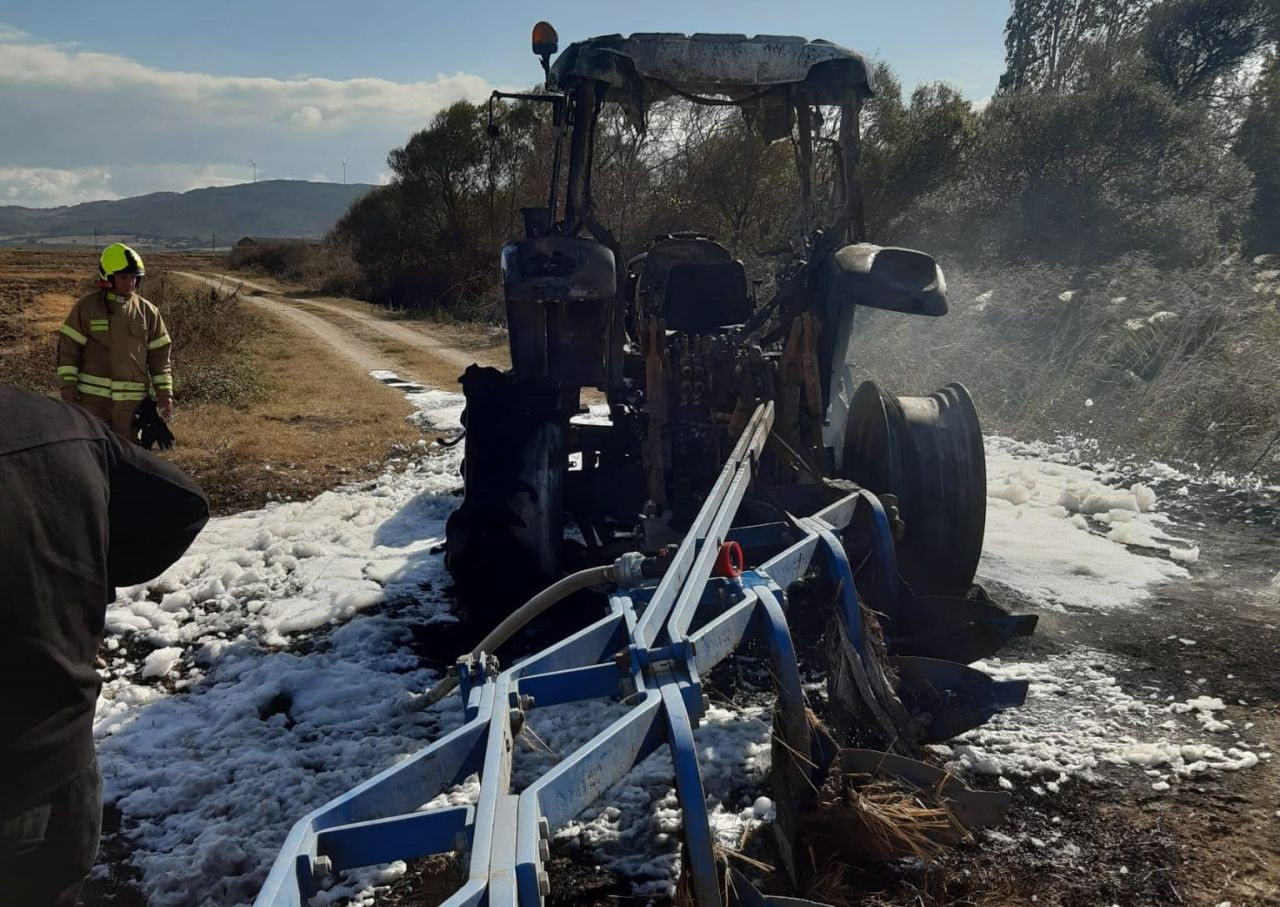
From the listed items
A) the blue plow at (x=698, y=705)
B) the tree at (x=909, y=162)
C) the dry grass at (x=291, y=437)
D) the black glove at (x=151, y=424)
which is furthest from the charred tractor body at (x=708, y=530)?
the tree at (x=909, y=162)

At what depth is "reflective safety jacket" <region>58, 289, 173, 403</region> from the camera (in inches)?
227

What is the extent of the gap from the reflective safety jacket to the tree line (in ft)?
21.8

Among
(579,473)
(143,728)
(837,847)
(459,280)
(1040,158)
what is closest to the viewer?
(837,847)

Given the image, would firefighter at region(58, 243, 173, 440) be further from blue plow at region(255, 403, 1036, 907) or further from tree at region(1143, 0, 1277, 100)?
tree at region(1143, 0, 1277, 100)

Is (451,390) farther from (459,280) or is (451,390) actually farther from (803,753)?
(459,280)

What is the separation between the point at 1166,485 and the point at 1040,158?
10.2 m

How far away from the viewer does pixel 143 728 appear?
10.9ft

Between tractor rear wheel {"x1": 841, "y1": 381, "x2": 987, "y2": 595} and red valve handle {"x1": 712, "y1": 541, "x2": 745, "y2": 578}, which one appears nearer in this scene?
red valve handle {"x1": 712, "y1": 541, "x2": 745, "y2": 578}

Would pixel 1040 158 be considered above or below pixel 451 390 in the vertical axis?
above

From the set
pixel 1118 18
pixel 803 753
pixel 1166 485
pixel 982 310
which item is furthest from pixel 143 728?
pixel 1118 18

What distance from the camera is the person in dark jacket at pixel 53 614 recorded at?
164 centimetres

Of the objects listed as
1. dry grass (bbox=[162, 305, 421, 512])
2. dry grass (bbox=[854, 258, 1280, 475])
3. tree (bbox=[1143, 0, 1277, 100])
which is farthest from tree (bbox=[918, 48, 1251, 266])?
dry grass (bbox=[162, 305, 421, 512])

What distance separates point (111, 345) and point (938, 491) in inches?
198

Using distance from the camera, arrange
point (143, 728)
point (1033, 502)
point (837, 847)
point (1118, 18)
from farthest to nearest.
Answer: point (1118, 18), point (1033, 502), point (143, 728), point (837, 847)
